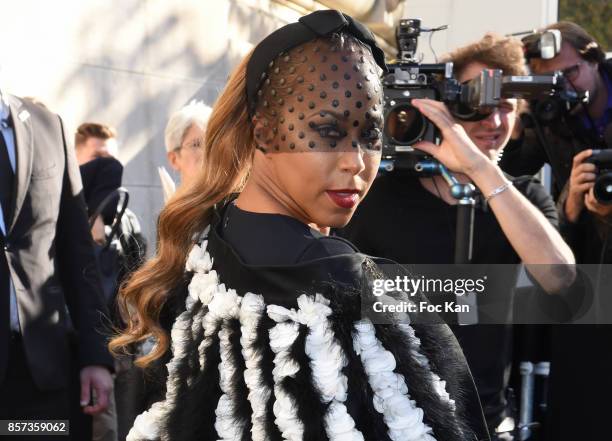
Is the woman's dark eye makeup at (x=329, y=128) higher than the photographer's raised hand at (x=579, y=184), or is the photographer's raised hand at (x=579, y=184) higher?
the woman's dark eye makeup at (x=329, y=128)

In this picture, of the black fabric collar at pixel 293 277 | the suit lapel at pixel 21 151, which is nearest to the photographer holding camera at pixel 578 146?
the black fabric collar at pixel 293 277

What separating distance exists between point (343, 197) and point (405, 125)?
3.99ft

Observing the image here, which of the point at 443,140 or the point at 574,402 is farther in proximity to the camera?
the point at 574,402

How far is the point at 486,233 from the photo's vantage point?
8.54ft

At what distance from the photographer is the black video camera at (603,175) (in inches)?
108

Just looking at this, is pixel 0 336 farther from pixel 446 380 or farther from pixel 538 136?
pixel 538 136

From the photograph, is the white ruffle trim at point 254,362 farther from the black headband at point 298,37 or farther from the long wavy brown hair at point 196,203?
the black headband at point 298,37

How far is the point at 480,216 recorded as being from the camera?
8.64ft

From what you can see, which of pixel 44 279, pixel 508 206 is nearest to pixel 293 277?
pixel 508 206

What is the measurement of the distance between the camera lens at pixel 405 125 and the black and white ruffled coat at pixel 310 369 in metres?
1.20

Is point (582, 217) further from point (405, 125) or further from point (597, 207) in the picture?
point (405, 125)

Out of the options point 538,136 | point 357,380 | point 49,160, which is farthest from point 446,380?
point 538,136

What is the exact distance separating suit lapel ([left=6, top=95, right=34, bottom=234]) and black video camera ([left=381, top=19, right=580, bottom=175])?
113 cm

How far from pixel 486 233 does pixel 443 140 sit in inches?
12.1
